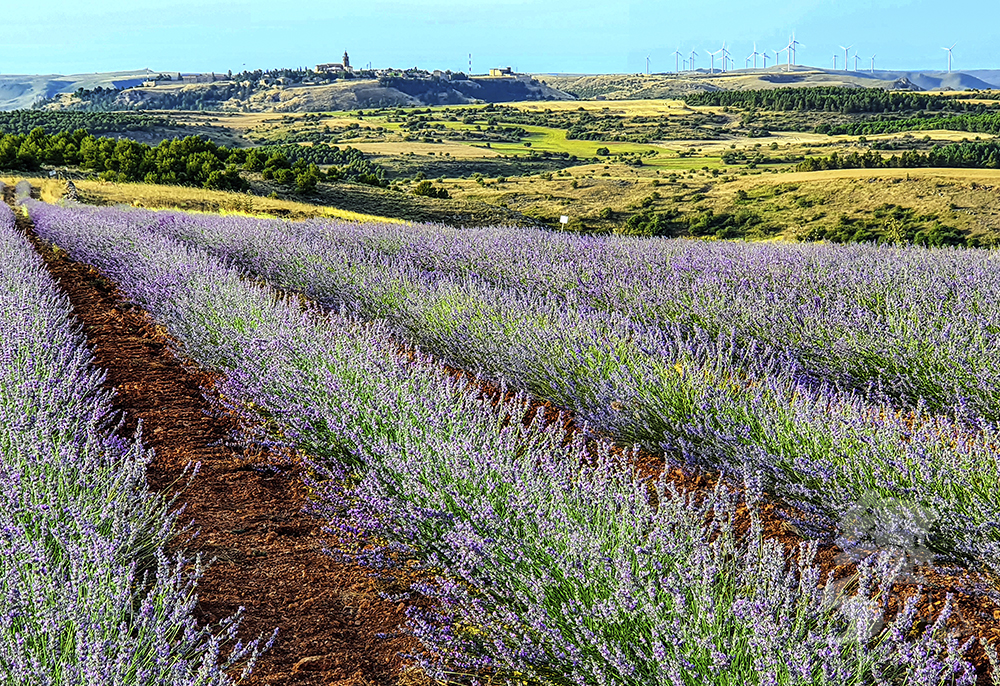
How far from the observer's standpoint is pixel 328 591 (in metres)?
2.67

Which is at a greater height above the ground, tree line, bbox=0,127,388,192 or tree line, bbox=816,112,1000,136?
tree line, bbox=816,112,1000,136

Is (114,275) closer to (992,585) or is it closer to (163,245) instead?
(163,245)

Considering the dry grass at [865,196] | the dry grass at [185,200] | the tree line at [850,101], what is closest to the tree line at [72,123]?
the dry grass at [185,200]

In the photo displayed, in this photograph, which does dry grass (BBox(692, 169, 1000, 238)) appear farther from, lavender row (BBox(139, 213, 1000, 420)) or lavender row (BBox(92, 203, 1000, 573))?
lavender row (BBox(92, 203, 1000, 573))

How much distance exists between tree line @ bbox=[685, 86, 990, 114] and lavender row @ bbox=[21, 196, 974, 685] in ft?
312

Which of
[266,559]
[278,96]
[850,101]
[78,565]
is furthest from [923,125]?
[278,96]

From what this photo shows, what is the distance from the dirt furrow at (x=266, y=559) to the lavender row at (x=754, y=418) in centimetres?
146

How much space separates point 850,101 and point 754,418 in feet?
336

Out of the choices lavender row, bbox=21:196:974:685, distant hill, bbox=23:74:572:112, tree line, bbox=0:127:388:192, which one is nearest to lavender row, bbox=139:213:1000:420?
lavender row, bbox=21:196:974:685

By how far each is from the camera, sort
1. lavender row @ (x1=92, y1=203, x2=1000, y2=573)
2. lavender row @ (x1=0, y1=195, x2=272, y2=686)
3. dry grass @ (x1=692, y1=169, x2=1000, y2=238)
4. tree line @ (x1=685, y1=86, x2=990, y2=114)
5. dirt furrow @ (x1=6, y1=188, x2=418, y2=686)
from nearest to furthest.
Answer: lavender row @ (x1=0, y1=195, x2=272, y2=686), dirt furrow @ (x1=6, y1=188, x2=418, y2=686), lavender row @ (x1=92, y1=203, x2=1000, y2=573), dry grass @ (x1=692, y1=169, x2=1000, y2=238), tree line @ (x1=685, y1=86, x2=990, y2=114)

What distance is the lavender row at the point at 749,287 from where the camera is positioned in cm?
430

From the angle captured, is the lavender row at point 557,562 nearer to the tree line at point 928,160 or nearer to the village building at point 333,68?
the tree line at point 928,160

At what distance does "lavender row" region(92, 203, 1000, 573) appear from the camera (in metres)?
2.62

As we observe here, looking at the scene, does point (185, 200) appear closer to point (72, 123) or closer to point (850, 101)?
point (72, 123)
